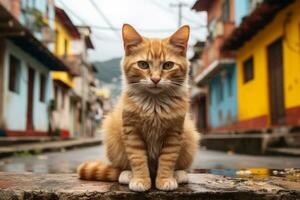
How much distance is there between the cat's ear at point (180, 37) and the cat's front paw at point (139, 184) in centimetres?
85

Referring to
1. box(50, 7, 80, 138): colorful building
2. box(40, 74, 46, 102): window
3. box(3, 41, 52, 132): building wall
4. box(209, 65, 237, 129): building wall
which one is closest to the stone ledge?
box(3, 41, 52, 132): building wall

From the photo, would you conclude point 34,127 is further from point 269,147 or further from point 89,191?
point 89,191

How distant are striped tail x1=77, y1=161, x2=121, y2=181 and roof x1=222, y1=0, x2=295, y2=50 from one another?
10740 mm

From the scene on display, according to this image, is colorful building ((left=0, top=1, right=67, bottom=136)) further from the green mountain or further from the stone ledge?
the stone ledge

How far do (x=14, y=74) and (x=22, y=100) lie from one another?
1088 mm

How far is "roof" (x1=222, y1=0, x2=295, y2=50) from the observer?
13.4m

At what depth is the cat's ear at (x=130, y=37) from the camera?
2922 mm

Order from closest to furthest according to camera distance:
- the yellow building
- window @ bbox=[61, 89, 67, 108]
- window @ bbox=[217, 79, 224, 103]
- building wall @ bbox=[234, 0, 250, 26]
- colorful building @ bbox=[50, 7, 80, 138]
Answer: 1. the yellow building
2. building wall @ bbox=[234, 0, 250, 26]
3. window @ bbox=[217, 79, 224, 103]
4. colorful building @ bbox=[50, 7, 80, 138]
5. window @ bbox=[61, 89, 67, 108]

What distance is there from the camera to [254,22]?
15.4m

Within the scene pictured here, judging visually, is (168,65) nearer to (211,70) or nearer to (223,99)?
(211,70)

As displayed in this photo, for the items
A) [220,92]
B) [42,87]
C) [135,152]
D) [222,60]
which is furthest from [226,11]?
[135,152]

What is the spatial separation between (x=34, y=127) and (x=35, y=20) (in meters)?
4.92

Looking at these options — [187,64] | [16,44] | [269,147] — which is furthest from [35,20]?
[187,64]

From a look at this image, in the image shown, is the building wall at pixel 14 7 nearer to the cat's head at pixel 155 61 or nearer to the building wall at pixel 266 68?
the building wall at pixel 266 68
